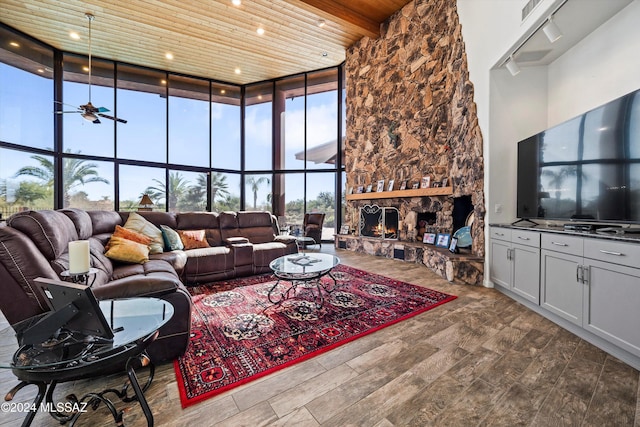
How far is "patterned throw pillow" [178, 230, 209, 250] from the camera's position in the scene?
3.85 meters

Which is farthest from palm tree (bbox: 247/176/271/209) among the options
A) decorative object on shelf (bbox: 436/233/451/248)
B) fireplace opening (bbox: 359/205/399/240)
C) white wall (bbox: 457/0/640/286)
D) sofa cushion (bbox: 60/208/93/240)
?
white wall (bbox: 457/0/640/286)

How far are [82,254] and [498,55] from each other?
4422 millimetres

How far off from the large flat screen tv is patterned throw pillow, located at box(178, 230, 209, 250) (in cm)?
441

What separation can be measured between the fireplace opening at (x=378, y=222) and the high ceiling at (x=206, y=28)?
3.89m

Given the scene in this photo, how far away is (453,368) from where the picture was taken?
1.70 meters

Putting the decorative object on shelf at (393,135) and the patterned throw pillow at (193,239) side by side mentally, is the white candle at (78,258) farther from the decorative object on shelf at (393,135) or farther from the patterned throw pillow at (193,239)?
the decorative object on shelf at (393,135)

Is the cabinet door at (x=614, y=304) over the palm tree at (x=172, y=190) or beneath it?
beneath

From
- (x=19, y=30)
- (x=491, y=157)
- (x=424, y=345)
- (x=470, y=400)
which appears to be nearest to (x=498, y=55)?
(x=491, y=157)

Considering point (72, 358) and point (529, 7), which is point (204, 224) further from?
point (529, 7)

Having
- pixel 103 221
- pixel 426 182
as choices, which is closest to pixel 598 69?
pixel 426 182

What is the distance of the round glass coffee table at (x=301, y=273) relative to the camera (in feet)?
8.88

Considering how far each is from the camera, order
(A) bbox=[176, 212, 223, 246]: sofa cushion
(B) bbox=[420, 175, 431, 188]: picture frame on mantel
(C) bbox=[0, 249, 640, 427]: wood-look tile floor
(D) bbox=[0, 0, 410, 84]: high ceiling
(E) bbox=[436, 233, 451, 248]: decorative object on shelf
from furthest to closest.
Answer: (B) bbox=[420, 175, 431, 188]: picture frame on mantel → (D) bbox=[0, 0, 410, 84]: high ceiling → (E) bbox=[436, 233, 451, 248]: decorative object on shelf → (A) bbox=[176, 212, 223, 246]: sofa cushion → (C) bbox=[0, 249, 640, 427]: wood-look tile floor

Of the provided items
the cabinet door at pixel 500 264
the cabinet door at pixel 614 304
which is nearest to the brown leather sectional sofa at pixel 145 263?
the cabinet door at pixel 500 264

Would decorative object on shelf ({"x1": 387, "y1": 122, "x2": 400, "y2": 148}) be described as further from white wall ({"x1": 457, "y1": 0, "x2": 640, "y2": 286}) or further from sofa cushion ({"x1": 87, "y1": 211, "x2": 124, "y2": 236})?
sofa cushion ({"x1": 87, "y1": 211, "x2": 124, "y2": 236})
